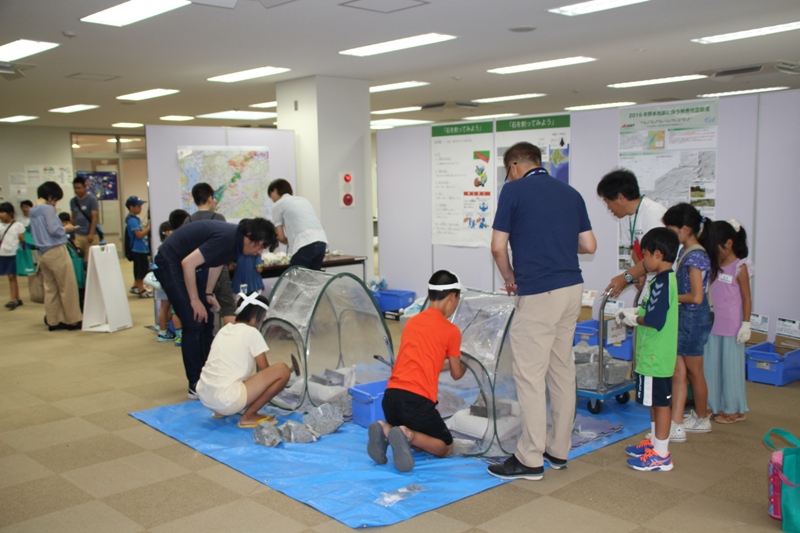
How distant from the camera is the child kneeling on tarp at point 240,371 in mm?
4363

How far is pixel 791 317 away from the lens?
229 inches

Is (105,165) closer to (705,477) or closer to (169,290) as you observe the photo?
(169,290)

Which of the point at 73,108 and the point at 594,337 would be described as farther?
the point at 73,108

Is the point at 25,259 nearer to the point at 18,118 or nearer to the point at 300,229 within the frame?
the point at 18,118

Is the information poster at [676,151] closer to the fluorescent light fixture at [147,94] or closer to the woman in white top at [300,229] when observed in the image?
the woman in white top at [300,229]

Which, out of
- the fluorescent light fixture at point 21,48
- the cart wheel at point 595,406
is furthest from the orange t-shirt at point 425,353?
the fluorescent light fixture at point 21,48

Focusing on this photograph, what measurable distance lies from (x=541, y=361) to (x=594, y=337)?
2.35 m

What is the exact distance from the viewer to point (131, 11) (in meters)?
5.46

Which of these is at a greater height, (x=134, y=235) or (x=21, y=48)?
(x=21, y=48)

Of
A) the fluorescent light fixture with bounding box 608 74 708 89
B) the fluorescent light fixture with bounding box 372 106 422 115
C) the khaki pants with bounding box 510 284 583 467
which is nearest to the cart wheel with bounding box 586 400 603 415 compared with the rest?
the khaki pants with bounding box 510 284 583 467

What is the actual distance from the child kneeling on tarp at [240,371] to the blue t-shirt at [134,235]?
6399 millimetres

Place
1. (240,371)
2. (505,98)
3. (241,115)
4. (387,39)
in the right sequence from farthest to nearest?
(241,115) → (505,98) → (387,39) → (240,371)

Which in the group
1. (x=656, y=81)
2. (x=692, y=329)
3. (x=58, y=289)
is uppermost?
(x=656, y=81)

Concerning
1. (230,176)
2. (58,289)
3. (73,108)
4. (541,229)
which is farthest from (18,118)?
(541,229)
